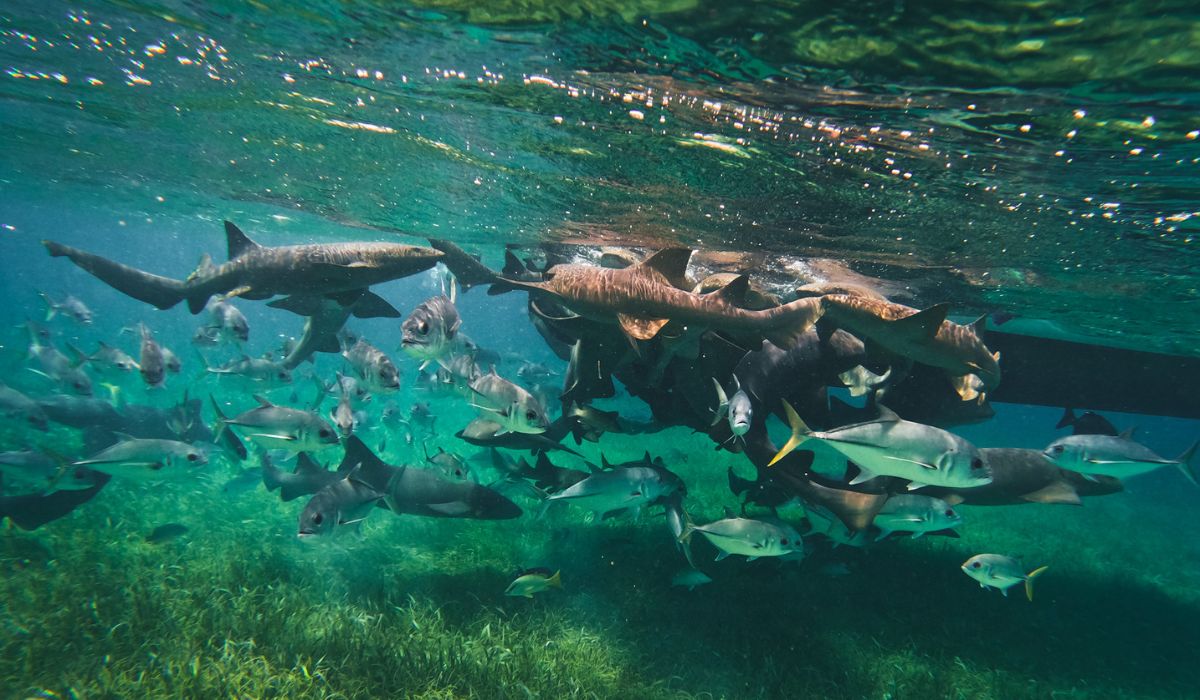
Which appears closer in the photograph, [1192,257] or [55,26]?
[55,26]

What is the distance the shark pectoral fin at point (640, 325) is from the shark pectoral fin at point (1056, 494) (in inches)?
275

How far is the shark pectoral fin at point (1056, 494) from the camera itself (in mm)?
7289

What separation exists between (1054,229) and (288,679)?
561 inches

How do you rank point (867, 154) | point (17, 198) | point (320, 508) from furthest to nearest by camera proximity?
1. point (17, 198)
2. point (867, 154)
3. point (320, 508)

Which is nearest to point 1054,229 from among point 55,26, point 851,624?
point 851,624

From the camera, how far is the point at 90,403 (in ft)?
43.7

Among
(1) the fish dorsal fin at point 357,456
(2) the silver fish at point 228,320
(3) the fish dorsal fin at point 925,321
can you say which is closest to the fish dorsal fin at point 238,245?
(2) the silver fish at point 228,320

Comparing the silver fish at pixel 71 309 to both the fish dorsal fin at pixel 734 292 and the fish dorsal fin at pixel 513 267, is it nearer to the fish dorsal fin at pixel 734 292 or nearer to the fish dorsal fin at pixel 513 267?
the fish dorsal fin at pixel 513 267

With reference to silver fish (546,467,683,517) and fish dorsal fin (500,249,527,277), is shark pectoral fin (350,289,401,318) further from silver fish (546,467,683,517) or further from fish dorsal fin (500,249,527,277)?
silver fish (546,467,683,517)

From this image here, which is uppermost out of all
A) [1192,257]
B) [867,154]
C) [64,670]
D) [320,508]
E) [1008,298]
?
[867,154]

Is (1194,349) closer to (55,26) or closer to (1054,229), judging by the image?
(1054,229)

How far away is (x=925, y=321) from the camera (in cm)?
546

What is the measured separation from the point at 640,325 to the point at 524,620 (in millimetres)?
5058

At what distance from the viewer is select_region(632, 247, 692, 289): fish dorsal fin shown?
221 inches
